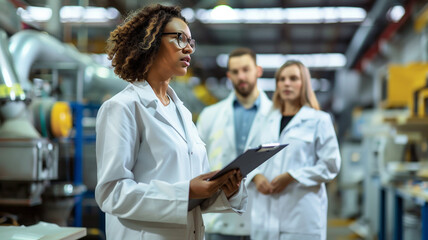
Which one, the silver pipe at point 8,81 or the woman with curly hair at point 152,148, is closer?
the woman with curly hair at point 152,148

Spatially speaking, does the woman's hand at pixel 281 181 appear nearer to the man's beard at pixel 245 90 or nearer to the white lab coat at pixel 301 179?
the white lab coat at pixel 301 179

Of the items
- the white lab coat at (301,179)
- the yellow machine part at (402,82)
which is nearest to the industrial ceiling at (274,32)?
the yellow machine part at (402,82)

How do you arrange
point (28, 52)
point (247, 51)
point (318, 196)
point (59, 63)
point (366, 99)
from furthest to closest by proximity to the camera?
point (366, 99) < point (59, 63) < point (28, 52) < point (247, 51) < point (318, 196)

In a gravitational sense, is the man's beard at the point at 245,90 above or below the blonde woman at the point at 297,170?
above

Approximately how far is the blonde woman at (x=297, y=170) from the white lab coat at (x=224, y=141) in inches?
3.3

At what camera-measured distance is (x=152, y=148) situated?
1.54 m

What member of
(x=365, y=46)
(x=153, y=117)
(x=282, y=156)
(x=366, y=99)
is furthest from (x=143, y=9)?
(x=366, y=99)

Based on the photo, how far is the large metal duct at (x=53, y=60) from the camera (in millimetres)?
4012

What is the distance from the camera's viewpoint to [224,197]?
65.4 inches

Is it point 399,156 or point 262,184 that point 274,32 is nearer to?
point 399,156

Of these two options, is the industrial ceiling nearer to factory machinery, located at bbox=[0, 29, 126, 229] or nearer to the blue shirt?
factory machinery, located at bbox=[0, 29, 126, 229]

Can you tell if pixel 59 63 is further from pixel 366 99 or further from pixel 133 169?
pixel 366 99

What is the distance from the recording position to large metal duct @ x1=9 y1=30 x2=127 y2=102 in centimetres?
401

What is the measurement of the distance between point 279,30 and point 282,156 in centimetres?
835
